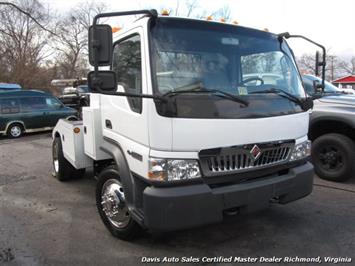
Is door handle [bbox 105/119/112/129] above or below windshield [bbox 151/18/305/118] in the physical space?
below

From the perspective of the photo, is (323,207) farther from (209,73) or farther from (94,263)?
(94,263)

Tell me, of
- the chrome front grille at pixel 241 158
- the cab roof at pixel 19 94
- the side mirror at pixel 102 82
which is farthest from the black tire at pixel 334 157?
the cab roof at pixel 19 94

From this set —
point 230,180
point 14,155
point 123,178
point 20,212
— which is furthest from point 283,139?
point 14,155

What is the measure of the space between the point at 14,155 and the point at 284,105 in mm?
7972

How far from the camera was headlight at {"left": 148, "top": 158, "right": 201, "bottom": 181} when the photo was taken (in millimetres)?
2906

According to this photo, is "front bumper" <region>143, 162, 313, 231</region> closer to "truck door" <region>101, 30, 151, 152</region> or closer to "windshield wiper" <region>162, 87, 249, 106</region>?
"truck door" <region>101, 30, 151, 152</region>

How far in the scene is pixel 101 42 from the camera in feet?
9.53

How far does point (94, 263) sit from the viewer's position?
3.31 m

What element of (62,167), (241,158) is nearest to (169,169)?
(241,158)

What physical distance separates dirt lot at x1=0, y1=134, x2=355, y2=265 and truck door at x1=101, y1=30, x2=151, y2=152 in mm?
1171

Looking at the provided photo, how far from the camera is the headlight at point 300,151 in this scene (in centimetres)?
363

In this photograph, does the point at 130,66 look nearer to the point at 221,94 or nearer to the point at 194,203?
the point at 221,94

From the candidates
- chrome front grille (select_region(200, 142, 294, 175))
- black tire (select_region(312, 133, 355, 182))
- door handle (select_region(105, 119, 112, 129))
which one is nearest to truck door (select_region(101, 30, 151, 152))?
door handle (select_region(105, 119, 112, 129))

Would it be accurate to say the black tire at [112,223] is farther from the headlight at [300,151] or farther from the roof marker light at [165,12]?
the headlight at [300,151]
